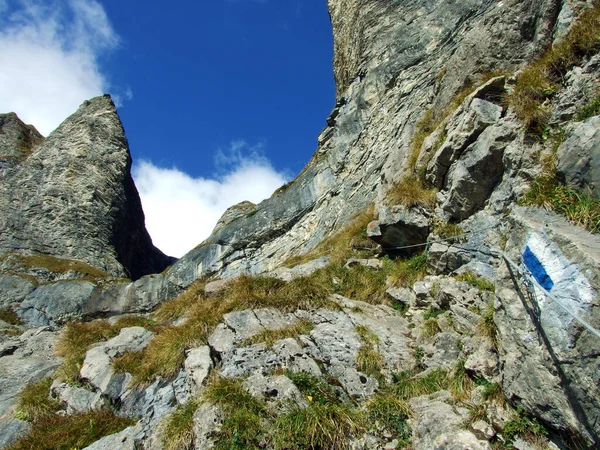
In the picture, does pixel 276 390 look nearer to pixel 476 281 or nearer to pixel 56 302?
pixel 476 281

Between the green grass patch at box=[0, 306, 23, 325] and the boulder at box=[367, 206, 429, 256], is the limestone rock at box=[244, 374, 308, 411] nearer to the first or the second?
the boulder at box=[367, 206, 429, 256]

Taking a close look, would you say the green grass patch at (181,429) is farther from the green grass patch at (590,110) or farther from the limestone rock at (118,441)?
the green grass patch at (590,110)

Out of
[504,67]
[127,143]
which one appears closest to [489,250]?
[504,67]

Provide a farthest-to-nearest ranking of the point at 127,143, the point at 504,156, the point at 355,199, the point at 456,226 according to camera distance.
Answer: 1. the point at 127,143
2. the point at 355,199
3. the point at 456,226
4. the point at 504,156

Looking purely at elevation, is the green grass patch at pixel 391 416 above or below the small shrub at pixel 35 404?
below

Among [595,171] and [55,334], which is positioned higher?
[55,334]

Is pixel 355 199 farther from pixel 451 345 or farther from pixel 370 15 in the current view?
pixel 370 15

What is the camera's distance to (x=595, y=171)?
199 inches

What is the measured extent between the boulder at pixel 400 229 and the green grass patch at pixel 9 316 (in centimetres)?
2102

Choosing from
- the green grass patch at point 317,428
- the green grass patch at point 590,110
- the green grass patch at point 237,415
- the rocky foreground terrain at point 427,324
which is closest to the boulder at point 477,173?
the rocky foreground terrain at point 427,324

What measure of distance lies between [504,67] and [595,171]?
6.01 m

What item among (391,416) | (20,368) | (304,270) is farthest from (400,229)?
(20,368)

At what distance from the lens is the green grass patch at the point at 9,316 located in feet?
73.3

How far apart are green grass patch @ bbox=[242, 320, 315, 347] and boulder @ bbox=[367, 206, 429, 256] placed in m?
3.20
